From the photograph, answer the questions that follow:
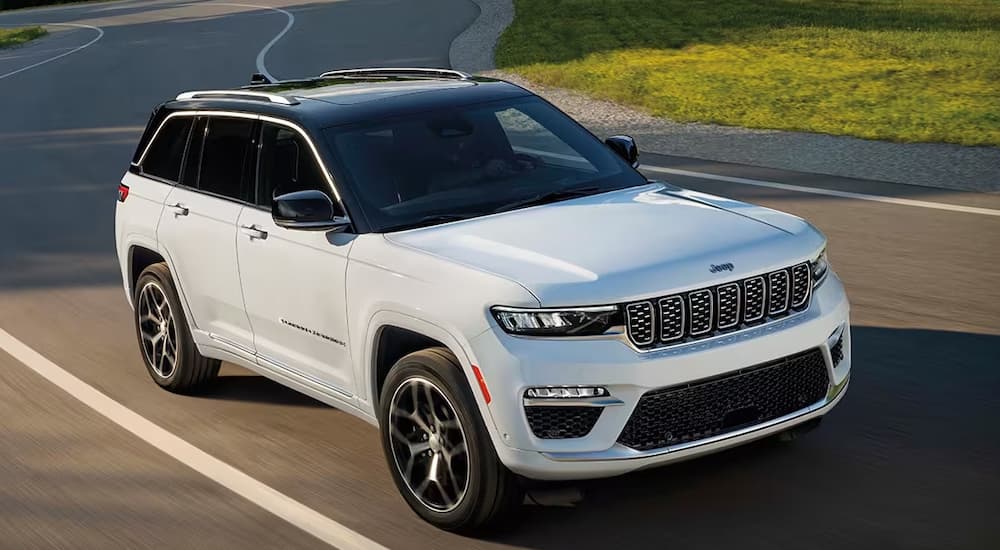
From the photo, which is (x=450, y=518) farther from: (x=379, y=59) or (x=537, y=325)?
(x=379, y=59)

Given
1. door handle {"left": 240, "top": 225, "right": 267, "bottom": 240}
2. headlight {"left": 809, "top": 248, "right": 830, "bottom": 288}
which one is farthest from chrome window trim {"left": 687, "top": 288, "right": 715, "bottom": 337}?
door handle {"left": 240, "top": 225, "right": 267, "bottom": 240}

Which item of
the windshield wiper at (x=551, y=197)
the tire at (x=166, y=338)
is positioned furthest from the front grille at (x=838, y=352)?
the tire at (x=166, y=338)

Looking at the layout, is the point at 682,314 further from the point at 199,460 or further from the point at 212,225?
the point at 212,225

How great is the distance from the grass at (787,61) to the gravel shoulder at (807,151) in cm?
46

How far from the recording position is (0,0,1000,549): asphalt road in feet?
20.1

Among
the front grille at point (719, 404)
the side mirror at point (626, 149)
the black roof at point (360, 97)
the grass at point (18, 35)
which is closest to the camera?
the front grille at point (719, 404)

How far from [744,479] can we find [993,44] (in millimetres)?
19486

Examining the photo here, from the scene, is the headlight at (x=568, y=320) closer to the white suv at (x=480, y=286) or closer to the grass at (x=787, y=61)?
the white suv at (x=480, y=286)

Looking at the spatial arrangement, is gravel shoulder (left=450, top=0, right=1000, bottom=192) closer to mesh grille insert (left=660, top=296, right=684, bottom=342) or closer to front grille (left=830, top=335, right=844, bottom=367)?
front grille (left=830, top=335, right=844, bottom=367)

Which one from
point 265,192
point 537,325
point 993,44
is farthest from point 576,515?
point 993,44

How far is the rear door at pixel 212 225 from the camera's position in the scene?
7578 millimetres

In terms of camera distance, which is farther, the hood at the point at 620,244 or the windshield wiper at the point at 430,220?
the windshield wiper at the point at 430,220

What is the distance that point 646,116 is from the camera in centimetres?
1852

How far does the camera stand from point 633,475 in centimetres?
665
